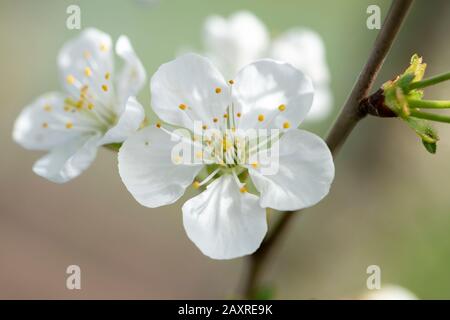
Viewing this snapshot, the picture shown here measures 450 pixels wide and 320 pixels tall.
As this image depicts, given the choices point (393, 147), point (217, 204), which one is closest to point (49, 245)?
point (393, 147)

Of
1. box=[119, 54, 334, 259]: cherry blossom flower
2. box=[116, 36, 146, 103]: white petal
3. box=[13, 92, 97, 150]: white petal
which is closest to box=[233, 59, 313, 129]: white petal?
box=[119, 54, 334, 259]: cherry blossom flower

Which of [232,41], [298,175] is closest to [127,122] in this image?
[298,175]

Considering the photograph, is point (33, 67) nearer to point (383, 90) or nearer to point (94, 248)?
point (94, 248)

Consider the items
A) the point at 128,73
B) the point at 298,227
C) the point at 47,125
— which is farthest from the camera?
the point at 298,227

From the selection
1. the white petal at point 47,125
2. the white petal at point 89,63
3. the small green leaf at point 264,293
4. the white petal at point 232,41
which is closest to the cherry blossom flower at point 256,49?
the white petal at point 232,41

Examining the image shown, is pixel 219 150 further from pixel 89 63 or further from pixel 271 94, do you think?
pixel 89 63

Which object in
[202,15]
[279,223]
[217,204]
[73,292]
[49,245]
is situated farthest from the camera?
[202,15]
